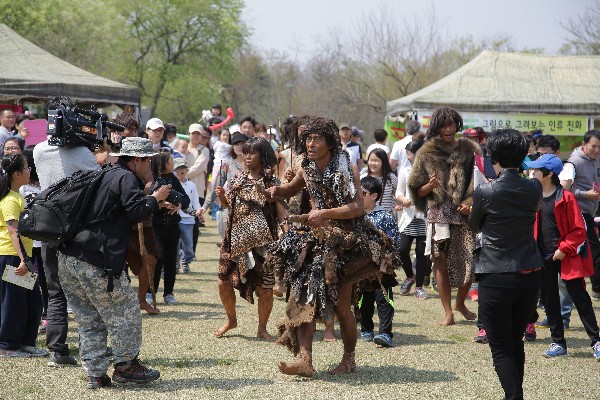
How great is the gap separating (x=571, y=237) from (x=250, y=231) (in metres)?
2.87

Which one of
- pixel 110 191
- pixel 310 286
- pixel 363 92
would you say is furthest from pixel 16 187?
pixel 363 92

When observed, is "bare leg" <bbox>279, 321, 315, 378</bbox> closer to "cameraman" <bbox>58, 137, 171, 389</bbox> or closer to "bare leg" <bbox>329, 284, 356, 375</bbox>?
"bare leg" <bbox>329, 284, 356, 375</bbox>

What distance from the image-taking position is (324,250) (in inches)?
251

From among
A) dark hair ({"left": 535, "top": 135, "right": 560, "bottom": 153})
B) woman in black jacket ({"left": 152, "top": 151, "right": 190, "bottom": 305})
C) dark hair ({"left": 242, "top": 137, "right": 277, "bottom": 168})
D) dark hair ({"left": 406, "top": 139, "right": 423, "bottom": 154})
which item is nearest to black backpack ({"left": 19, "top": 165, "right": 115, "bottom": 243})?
dark hair ({"left": 242, "top": 137, "right": 277, "bottom": 168})

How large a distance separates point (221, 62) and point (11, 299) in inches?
1839

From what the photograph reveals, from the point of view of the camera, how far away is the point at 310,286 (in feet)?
20.8

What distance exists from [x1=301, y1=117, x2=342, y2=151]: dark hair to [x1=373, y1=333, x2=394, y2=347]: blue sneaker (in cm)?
217

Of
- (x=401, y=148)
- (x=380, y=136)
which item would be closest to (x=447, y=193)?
(x=401, y=148)

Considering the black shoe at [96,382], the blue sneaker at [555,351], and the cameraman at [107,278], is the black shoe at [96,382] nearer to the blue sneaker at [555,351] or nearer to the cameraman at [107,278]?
the cameraman at [107,278]

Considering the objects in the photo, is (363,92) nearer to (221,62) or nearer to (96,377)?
(221,62)

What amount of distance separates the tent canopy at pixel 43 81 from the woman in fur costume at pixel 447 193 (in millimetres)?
8853

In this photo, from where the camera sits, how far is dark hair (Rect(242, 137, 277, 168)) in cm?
795

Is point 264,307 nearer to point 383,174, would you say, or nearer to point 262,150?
point 262,150

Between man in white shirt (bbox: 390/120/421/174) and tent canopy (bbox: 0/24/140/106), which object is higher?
tent canopy (bbox: 0/24/140/106)
